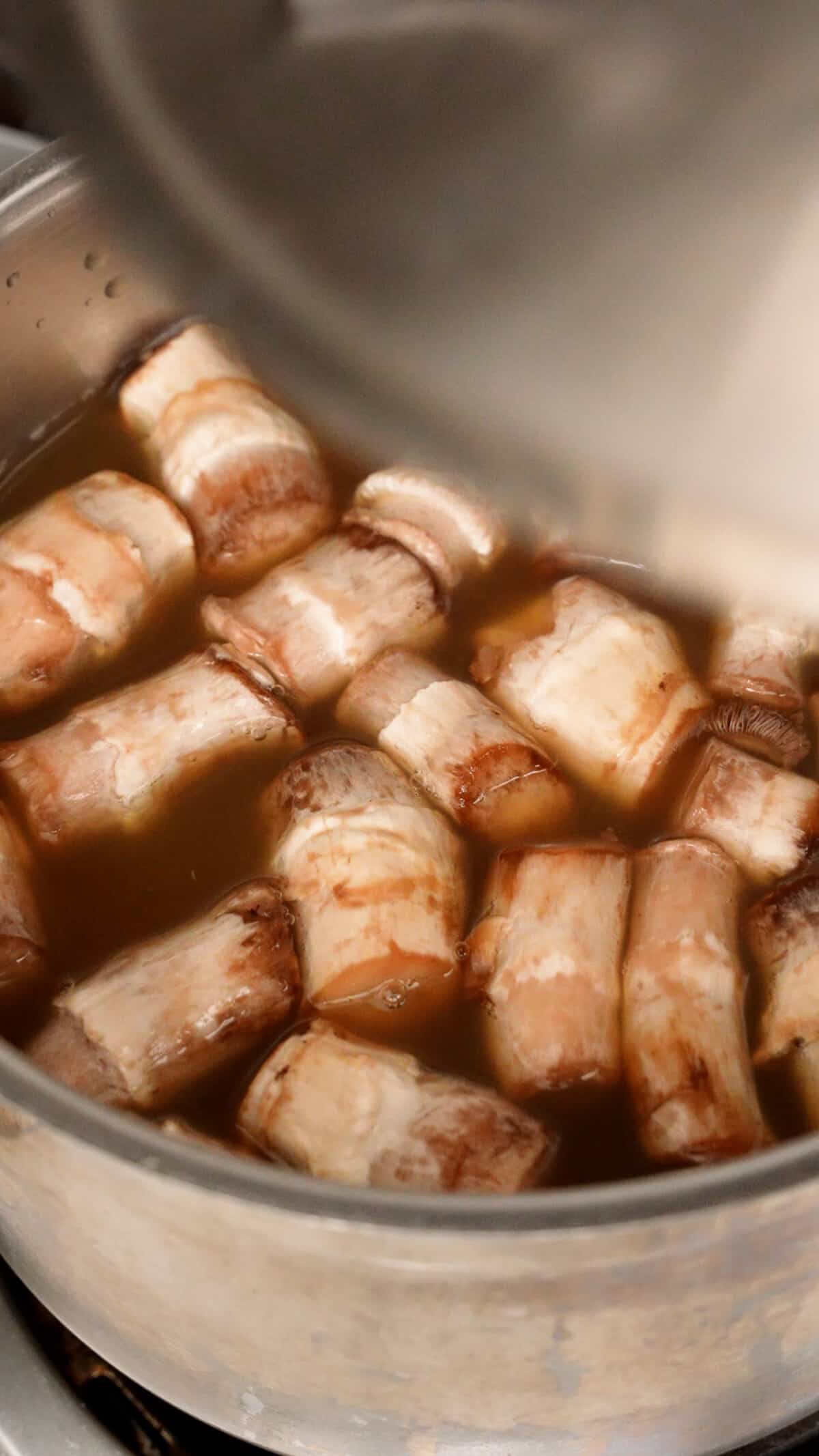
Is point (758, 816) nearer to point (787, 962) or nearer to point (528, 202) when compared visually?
point (787, 962)

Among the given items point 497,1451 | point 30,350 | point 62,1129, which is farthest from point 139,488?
point 497,1451

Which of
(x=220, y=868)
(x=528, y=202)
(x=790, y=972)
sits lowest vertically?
(x=790, y=972)

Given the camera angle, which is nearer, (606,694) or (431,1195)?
(431,1195)

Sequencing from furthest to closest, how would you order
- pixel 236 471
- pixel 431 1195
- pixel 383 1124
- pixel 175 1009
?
pixel 236 471 → pixel 175 1009 → pixel 383 1124 → pixel 431 1195

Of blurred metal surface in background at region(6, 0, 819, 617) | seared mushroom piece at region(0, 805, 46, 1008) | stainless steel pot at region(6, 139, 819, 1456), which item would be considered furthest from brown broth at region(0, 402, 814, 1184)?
blurred metal surface in background at region(6, 0, 819, 617)

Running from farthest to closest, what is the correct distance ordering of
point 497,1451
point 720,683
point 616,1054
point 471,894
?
point 720,683 < point 471,894 < point 616,1054 < point 497,1451

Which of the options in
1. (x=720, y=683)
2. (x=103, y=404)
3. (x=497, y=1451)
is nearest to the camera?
(x=497, y=1451)

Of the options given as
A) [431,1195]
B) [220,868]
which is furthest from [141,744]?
[431,1195]

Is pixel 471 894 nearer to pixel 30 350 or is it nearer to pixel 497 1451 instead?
pixel 497 1451
